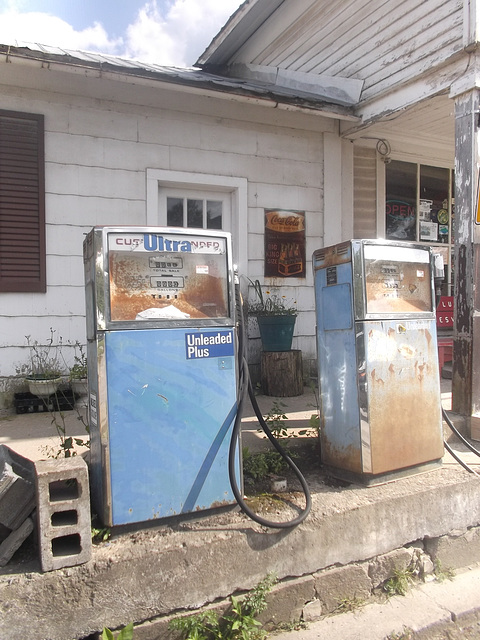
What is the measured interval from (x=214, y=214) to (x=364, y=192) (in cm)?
238

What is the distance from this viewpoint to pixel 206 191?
239 inches

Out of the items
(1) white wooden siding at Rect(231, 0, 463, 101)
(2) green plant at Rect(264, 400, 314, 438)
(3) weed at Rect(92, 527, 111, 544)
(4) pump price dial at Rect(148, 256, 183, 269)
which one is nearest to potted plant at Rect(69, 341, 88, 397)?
(2) green plant at Rect(264, 400, 314, 438)

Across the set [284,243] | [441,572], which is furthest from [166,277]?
[284,243]

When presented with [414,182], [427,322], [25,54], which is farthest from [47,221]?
[414,182]

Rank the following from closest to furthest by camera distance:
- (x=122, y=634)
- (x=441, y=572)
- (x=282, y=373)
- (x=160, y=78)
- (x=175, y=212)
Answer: (x=122, y=634) → (x=441, y=572) → (x=160, y=78) → (x=282, y=373) → (x=175, y=212)

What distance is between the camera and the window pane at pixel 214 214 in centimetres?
609

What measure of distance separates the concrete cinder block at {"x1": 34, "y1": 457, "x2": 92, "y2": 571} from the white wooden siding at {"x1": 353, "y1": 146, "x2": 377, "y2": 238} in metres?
5.72

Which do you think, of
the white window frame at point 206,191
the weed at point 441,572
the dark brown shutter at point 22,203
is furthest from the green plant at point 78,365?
the weed at point 441,572

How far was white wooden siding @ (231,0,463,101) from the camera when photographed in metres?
4.96

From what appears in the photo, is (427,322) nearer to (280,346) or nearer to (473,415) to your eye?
(473,415)

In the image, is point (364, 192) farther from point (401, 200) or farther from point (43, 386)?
point (43, 386)

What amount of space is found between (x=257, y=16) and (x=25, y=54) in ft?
13.5

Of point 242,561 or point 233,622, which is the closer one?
point 233,622

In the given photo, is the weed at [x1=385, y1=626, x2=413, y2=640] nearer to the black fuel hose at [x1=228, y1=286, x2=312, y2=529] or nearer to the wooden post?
the black fuel hose at [x1=228, y1=286, x2=312, y2=529]
